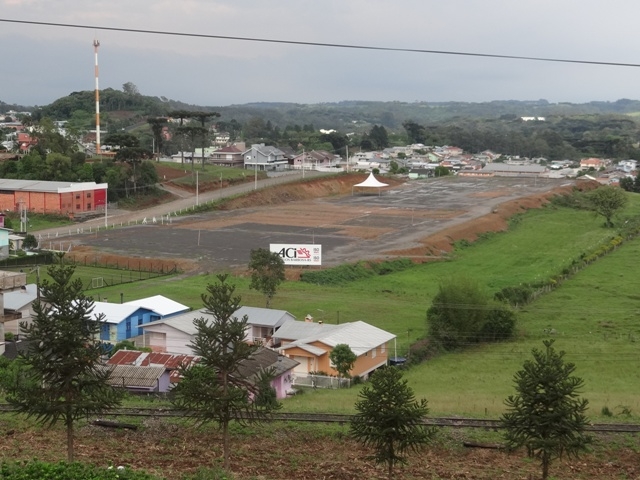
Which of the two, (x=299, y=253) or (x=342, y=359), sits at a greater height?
(x=299, y=253)

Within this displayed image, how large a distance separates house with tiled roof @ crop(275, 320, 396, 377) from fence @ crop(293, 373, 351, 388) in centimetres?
42

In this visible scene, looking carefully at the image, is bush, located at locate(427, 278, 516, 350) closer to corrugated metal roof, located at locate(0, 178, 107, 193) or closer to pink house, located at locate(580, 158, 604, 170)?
corrugated metal roof, located at locate(0, 178, 107, 193)

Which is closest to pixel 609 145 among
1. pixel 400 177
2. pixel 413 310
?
pixel 400 177

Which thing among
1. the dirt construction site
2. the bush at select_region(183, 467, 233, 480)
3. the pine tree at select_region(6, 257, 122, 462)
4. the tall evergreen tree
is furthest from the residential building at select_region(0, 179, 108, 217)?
the bush at select_region(183, 467, 233, 480)

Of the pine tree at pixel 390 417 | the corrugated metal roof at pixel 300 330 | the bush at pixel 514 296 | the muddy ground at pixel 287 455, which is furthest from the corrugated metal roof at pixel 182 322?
the pine tree at pixel 390 417

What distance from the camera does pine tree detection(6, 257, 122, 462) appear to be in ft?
32.5

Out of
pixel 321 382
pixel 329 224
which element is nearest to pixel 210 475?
pixel 321 382

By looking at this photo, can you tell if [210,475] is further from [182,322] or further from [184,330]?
[182,322]

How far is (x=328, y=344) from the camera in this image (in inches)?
821

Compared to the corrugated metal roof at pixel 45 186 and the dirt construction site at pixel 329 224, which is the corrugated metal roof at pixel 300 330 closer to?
the dirt construction site at pixel 329 224

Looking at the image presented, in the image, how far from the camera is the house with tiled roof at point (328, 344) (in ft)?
68.4

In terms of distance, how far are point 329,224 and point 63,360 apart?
129 ft

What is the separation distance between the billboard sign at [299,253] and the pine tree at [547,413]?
986 inches

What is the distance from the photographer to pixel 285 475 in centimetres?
1078
